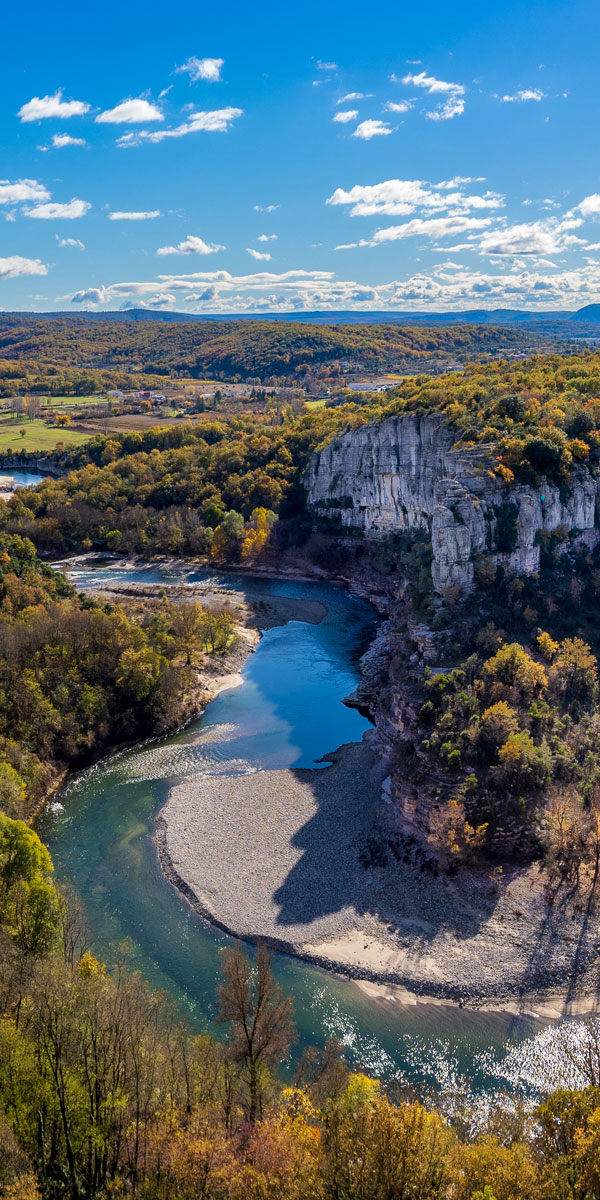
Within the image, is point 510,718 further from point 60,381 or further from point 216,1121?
point 60,381

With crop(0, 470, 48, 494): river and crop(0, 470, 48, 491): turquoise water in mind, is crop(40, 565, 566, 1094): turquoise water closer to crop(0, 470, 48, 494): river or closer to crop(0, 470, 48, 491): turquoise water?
crop(0, 470, 48, 494): river

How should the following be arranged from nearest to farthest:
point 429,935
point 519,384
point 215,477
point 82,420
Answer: point 429,935 < point 519,384 < point 215,477 < point 82,420

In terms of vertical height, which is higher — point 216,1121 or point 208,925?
point 216,1121

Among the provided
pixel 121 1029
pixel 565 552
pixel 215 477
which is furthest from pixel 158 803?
pixel 215 477

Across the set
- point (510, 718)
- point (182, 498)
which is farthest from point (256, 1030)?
point (182, 498)

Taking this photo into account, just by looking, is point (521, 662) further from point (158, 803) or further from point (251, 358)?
point (251, 358)

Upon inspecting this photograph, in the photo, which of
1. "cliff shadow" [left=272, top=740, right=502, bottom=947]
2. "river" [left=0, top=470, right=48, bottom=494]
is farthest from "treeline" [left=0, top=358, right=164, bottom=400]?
"cliff shadow" [left=272, top=740, right=502, bottom=947]
